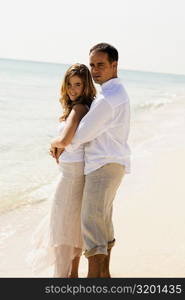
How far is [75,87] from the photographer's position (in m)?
3.85

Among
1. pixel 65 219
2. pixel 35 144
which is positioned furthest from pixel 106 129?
pixel 35 144

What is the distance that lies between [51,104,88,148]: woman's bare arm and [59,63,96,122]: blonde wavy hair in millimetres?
103

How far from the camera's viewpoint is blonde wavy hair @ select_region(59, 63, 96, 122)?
150 inches

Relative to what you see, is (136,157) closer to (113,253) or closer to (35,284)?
(113,253)

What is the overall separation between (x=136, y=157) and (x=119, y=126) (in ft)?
18.9

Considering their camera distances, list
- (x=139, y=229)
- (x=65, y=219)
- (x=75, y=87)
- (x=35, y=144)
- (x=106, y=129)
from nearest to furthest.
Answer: (x=106, y=129)
(x=75, y=87)
(x=65, y=219)
(x=139, y=229)
(x=35, y=144)

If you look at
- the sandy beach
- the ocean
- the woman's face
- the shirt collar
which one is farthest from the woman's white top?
the ocean

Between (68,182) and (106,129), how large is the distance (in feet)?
1.79

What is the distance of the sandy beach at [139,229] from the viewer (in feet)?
15.1

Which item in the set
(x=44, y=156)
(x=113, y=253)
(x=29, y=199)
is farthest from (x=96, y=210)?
(x=44, y=156)

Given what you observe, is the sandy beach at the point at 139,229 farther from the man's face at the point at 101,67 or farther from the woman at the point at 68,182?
the man's face at the point at 101,67

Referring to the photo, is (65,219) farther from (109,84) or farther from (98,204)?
(109,84)

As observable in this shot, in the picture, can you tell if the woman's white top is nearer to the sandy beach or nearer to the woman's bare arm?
the woman's bare arm

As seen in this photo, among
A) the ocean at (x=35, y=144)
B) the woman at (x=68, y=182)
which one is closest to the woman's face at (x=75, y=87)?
the woman at (x=68, y=182)
